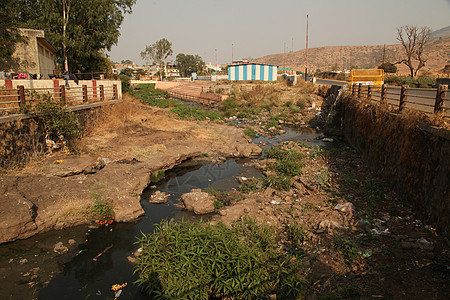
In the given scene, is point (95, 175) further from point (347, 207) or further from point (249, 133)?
point (249, 133)

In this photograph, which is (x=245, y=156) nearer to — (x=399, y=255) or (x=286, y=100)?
(x=399, y=255)

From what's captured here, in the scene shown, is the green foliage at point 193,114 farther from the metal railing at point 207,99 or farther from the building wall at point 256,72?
the building wall at point 256,72

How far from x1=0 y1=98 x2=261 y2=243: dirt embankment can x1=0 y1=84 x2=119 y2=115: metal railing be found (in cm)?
171

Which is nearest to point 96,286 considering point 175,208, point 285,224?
point 175,208

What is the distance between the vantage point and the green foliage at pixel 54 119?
10.6m

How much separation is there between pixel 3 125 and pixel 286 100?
25.1m

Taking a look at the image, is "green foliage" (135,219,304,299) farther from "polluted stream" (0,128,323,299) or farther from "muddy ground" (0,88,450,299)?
"polluted stream" (0,128,323,299)

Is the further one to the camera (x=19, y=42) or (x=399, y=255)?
(x=19, y=42)

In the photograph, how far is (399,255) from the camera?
543cm

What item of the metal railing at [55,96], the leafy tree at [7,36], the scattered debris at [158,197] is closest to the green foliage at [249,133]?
the metal railing at [55,96]

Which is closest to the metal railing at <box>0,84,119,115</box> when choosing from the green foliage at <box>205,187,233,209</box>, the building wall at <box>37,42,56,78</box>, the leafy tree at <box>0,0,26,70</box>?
the leafy tree at <box>0,0,26,70</box>

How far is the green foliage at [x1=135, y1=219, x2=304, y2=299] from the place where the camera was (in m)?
5.00

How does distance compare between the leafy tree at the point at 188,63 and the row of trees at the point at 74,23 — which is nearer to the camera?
the row of trees at the point at 74,23

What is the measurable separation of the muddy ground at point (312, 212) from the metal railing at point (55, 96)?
1910mm
